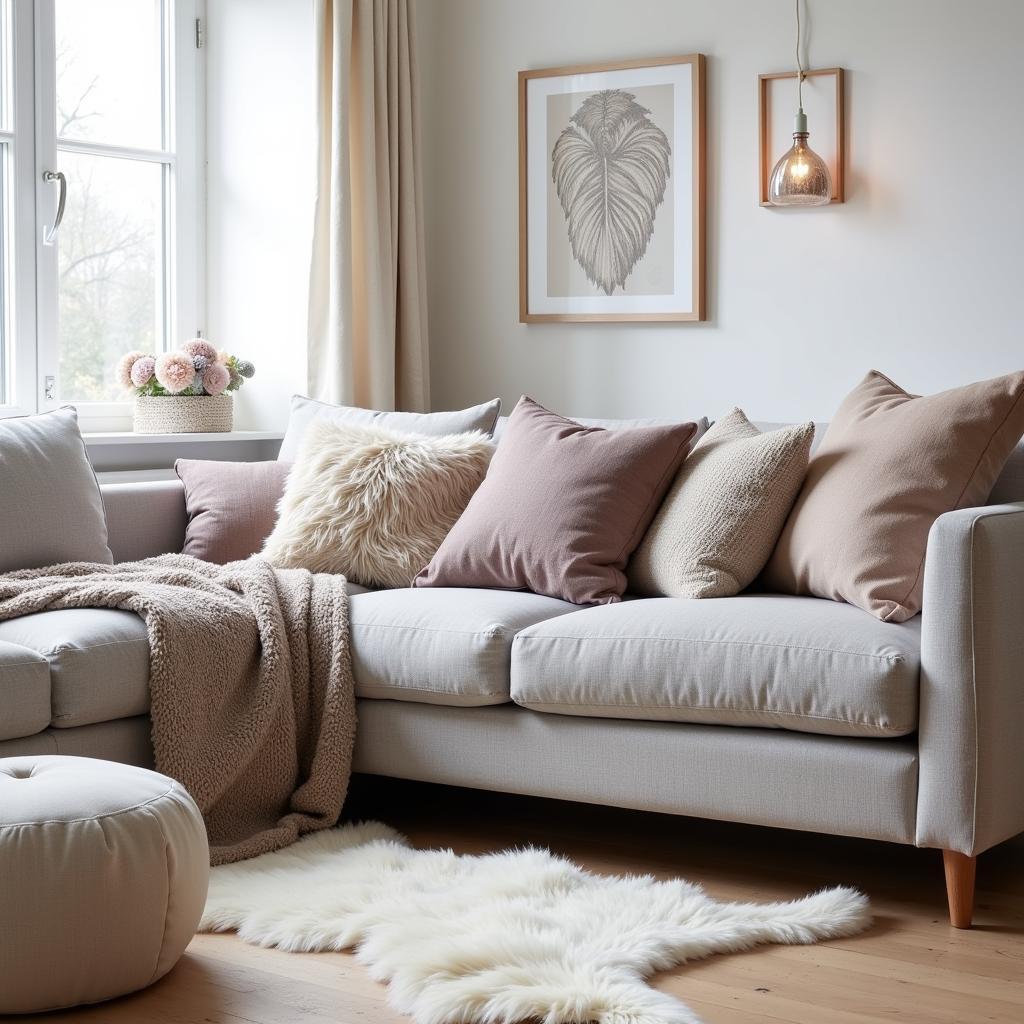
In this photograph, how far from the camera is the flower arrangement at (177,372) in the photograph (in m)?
4.12

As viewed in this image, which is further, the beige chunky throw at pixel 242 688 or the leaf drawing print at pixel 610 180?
the leaf drawing print at pixel 610 180

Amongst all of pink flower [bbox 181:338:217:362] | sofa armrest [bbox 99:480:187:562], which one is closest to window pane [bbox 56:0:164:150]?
pink flower [bbox 181:338:217:362]

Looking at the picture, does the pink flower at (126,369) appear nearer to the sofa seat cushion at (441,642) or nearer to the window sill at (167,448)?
the window sill at (167,448)

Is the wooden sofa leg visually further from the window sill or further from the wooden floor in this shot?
the window sill

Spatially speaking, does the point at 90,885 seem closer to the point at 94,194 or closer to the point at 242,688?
the point at 242,688

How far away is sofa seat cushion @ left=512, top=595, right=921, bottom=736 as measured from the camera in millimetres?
2383

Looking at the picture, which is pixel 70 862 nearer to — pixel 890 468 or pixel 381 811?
pixel 381 811

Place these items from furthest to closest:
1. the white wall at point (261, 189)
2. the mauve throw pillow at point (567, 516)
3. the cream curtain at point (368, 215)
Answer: the white wall at point (261, 189) < the cream curtain at point (368, 215) < the mauve throw pillow at point (567, 516)

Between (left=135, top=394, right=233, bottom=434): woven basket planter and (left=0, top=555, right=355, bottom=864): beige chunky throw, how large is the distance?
1181 millimetres

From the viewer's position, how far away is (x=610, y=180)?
431 centimetres

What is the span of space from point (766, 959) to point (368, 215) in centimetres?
279

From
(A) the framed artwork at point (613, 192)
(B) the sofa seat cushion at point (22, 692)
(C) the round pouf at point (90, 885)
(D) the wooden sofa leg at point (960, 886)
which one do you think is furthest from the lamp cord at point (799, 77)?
(C) the round pouf at point (90, 885)

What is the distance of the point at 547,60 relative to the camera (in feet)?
14.5

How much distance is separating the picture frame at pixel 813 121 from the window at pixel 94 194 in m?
1.83
